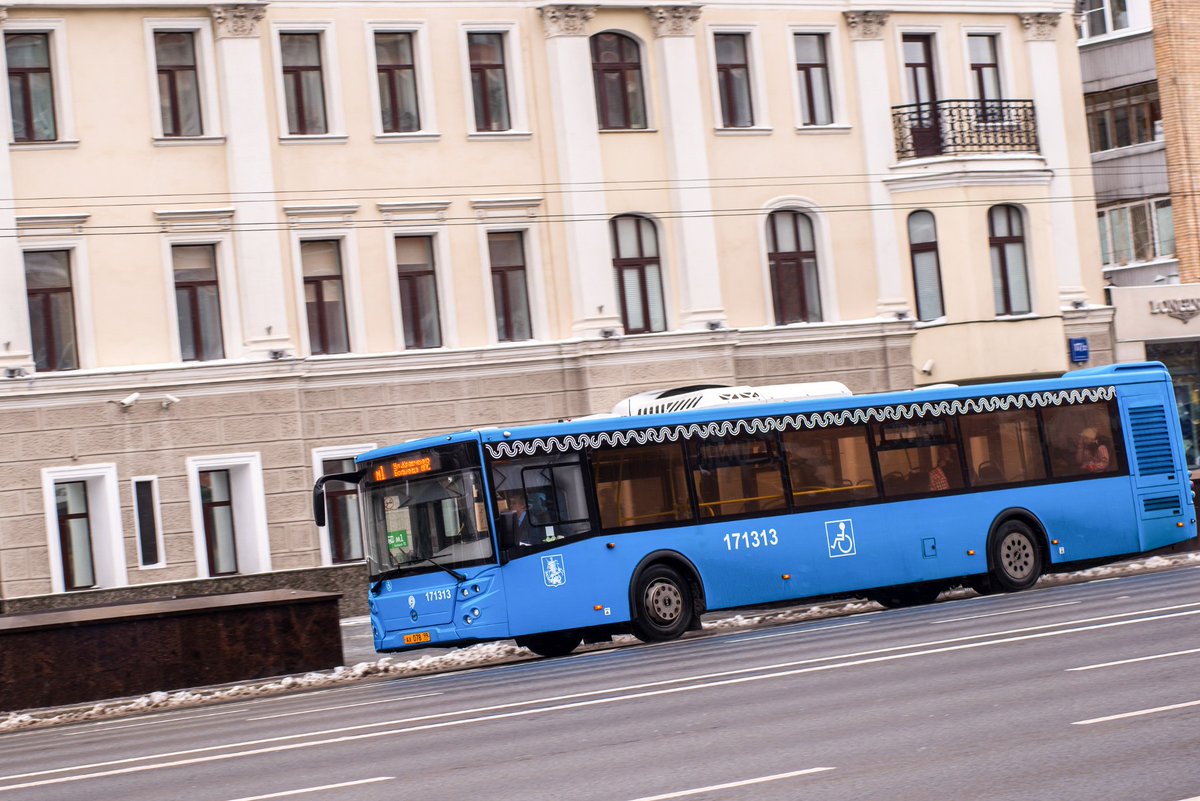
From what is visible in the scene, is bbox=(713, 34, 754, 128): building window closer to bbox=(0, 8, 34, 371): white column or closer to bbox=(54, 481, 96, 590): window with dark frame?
bbox=(0, 8, 34, 371): white column

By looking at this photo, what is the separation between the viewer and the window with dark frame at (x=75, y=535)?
33719 millimetres

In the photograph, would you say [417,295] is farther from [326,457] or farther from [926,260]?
[926,260]

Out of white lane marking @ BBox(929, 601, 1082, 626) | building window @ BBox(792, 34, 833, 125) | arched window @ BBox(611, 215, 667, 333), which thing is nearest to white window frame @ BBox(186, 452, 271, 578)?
arched window @ BBox(611, 215, 667, 333)

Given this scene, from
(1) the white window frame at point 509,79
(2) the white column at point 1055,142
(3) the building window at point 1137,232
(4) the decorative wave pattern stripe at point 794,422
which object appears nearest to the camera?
(4) the decorative wave pattern stripe at point 794,422

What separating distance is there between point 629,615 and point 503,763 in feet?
40.4

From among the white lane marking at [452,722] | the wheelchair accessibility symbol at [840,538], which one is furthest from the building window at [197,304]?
the white lane marking at [452,722]

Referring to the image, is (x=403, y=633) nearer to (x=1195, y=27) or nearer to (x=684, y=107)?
(x=684, y=107)

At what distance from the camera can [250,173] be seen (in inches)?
1384

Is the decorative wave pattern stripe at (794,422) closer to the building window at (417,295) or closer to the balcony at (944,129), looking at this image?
the building window at (417,295)

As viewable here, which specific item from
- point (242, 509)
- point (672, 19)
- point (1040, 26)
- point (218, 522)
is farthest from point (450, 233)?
point (1040, 26)

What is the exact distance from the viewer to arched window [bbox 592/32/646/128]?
3853 centimetres

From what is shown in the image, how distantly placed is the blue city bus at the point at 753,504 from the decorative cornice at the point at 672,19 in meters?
12.6

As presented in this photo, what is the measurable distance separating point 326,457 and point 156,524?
10.6ft

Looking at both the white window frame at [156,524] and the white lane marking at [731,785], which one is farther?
the white window frame at [156,524]
